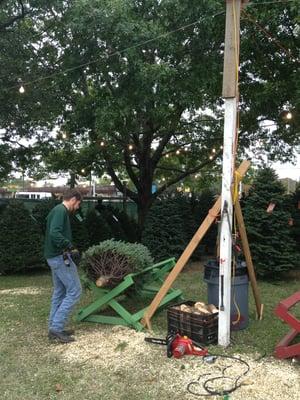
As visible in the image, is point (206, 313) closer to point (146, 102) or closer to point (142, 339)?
point (142, 339)

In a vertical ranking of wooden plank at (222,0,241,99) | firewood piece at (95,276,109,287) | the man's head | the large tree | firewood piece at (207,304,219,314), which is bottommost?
firewood piece at (207,304,219,314)

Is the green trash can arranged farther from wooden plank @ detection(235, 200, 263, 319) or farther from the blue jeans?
the blue jeans

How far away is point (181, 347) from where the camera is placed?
5082 mm

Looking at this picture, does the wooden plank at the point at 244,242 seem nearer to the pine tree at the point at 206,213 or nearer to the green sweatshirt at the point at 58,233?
the green sweatshirt at the point at 58,233

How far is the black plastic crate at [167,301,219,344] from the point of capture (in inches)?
211

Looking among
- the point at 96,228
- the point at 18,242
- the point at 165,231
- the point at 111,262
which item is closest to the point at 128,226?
the point at 96,228

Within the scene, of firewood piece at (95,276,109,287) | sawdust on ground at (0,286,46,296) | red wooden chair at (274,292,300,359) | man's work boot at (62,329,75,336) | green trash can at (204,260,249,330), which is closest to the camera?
red wooden chair at (274,292,300,359)

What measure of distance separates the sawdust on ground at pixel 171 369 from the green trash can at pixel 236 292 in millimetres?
887

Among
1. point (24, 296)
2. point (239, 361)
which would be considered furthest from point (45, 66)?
point (239, 361)

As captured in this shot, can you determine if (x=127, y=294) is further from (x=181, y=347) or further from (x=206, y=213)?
(x=206, y=213)

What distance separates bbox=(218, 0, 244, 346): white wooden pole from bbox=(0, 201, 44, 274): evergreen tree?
22.2ft

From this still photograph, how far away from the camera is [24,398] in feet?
13.5

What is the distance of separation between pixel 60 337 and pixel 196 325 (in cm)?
165

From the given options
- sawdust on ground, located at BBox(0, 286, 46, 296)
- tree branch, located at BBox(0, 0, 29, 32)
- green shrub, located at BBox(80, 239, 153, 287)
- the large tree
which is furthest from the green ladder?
tree branch, located at BBox(0, 0, 29, 32)
